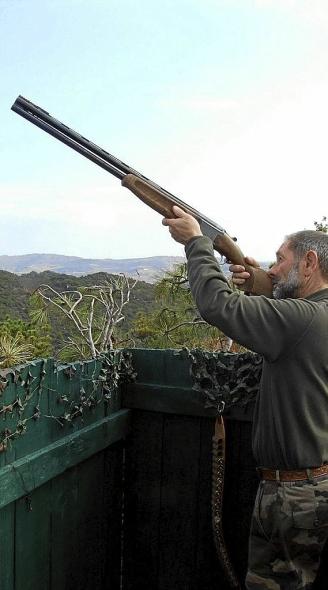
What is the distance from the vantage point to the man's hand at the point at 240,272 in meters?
2.30

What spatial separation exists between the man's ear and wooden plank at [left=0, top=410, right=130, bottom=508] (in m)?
1.24

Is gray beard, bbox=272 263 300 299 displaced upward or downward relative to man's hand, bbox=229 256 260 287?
downward

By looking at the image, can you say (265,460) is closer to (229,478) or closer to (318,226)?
(229,478)

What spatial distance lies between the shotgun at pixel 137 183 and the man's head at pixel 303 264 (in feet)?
0.67

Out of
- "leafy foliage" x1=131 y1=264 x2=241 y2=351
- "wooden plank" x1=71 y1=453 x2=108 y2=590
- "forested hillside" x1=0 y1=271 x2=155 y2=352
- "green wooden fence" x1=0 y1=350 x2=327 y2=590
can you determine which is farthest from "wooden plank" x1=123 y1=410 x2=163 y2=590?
"forested hillside" x1=0 y1=271 x2=155 y2=352

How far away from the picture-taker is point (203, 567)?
283 centimetres

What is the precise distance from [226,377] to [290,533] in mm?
867

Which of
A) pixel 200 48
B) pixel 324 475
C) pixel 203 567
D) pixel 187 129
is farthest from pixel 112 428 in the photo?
pixel 187 129

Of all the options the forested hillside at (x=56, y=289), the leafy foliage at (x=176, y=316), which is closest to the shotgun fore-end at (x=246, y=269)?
the leafy foliage at (x=176, y=316)

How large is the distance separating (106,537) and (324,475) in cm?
138

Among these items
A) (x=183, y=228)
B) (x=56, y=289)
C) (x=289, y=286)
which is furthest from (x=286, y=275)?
(x=56, y=289)

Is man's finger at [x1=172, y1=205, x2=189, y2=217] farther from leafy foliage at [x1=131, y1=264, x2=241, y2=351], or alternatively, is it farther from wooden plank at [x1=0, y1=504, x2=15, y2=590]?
leafy foliage at [x1=131, y1=264, x2=241, y2=351]

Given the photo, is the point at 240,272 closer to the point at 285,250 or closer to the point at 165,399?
the point at 285,250

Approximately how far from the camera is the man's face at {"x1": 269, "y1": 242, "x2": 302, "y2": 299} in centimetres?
200
